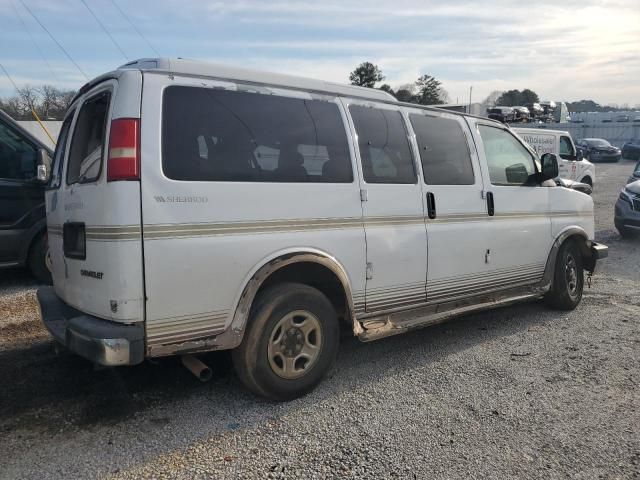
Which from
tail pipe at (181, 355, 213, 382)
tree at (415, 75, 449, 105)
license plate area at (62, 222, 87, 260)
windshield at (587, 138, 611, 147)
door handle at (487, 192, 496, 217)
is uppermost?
tree at (415, 75, 449, 105)

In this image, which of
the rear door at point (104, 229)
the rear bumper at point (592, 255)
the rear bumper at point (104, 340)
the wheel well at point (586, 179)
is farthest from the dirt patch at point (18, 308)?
the wheel well at point (586, 179)

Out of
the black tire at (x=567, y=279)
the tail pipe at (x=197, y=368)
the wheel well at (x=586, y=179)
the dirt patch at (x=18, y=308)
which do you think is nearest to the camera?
the tail pipe at (x=197, y=368)

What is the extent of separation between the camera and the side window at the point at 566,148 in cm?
1641

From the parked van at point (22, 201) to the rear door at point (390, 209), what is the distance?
445cm

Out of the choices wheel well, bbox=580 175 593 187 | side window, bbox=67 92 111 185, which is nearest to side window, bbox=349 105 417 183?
side window, bbox=67 92 111 185

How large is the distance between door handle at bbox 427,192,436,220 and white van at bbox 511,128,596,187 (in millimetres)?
11501

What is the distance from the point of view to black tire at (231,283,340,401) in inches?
140

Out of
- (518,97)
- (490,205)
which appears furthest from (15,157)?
(518,97)

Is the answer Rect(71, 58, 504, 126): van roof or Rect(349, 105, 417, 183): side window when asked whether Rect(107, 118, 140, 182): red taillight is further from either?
Rect(349, 105, 417, 183): side window

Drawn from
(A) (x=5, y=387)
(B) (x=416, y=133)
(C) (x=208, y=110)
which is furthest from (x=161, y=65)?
(A) (x=5, y=387)

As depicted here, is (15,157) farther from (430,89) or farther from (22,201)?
(430,89)

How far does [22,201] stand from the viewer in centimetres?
677

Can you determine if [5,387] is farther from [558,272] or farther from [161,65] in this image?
[558,272]

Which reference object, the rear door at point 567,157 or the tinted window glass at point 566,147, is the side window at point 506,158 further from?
the tinted window glass at point 566,147
